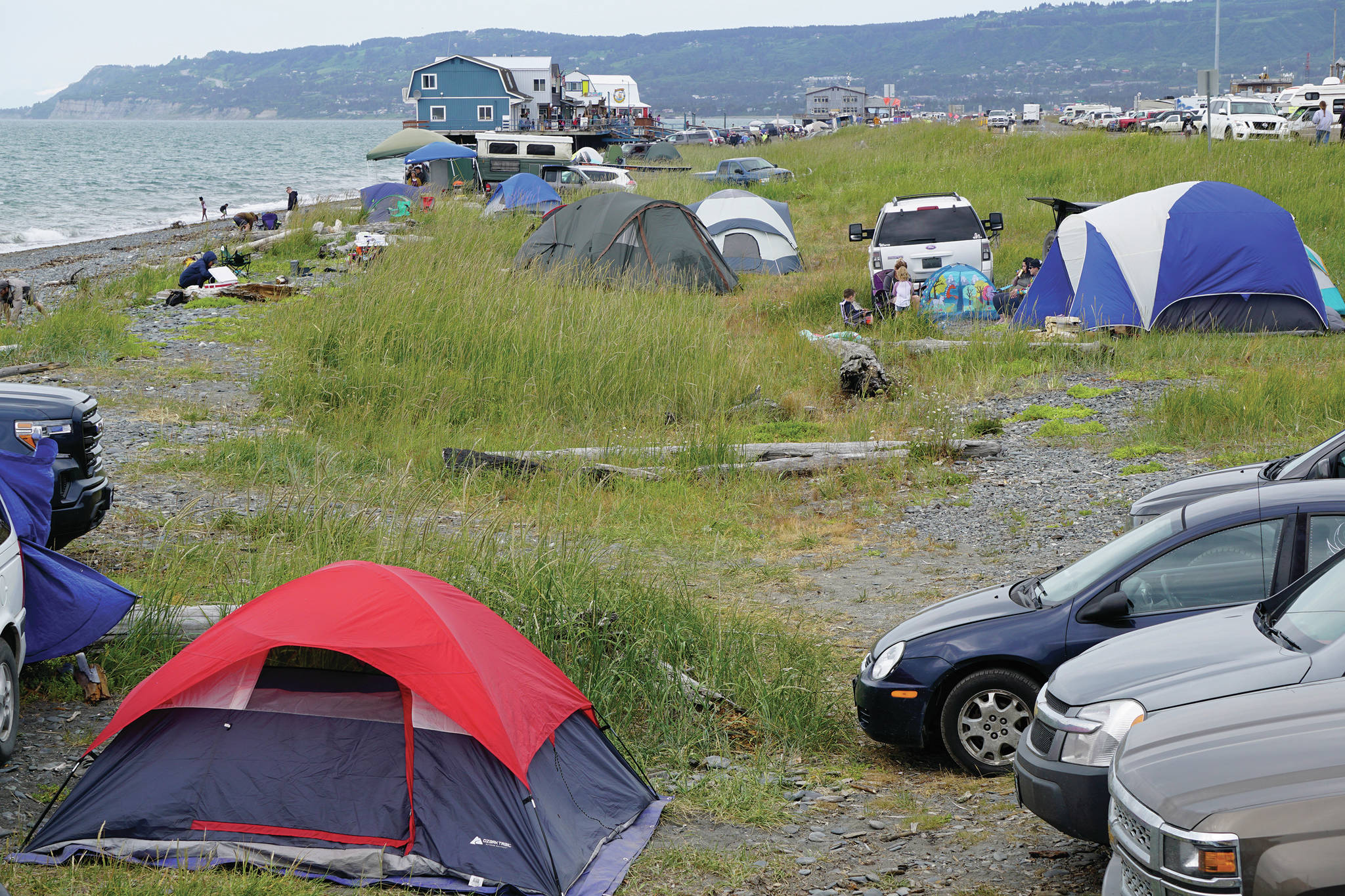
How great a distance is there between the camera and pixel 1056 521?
1016 cm

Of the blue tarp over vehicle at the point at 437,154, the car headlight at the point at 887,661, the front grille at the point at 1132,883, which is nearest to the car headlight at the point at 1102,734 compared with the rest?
the front grille at the point at 1132,883

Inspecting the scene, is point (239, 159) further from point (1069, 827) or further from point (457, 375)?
point (1069, 827)

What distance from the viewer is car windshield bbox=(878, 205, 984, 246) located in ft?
62.0

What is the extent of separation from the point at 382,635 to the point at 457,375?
28.7 ft

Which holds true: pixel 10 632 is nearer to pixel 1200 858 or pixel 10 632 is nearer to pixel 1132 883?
pixel 1132 883

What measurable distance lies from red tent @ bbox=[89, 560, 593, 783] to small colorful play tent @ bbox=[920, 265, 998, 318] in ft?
45.4

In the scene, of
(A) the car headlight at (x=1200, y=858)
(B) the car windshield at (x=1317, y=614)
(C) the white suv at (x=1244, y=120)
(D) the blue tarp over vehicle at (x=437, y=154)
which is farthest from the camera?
(D) the blue tarp over vehicle at (x=437, y=154)

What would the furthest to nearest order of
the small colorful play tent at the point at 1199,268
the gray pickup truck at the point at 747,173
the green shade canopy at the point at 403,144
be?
the gray pickup truck at the point at 747,173
the green shade canopy at the point at 403,144
the small colorful play tent at the point at 1199,268

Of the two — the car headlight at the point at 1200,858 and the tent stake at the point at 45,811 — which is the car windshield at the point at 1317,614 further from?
the tent stake at the point at 45,811

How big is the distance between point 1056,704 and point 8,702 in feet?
16.5

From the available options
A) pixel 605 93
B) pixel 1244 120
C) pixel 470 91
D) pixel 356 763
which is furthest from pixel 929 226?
pixel 605 93

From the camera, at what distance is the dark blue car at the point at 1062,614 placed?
18.6 ft

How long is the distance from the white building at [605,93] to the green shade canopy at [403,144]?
140 ft

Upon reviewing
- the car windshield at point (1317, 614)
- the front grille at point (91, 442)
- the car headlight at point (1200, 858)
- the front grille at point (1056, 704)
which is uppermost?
the front grille at point (91, 442)
